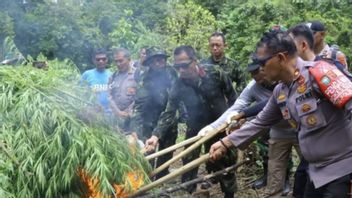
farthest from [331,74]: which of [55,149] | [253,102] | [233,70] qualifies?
[233,70]

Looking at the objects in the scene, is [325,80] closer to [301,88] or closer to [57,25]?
[301,88]

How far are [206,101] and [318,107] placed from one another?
2.73 metres

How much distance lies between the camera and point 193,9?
16.1 m

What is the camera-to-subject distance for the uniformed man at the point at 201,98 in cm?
510

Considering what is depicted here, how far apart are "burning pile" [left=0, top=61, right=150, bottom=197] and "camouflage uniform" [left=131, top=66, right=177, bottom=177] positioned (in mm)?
2168

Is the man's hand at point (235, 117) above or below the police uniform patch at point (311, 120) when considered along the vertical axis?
below

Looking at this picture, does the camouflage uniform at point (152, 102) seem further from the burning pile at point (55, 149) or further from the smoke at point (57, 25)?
the burning pile at point (55, 149)

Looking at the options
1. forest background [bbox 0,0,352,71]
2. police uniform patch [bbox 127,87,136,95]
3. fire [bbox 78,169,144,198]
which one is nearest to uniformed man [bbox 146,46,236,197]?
police uniform patch [bbox 127,87,136,95]

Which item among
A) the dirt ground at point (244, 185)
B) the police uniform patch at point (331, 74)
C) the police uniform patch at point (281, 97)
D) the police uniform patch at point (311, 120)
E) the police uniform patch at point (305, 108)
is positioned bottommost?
the dirt ground at point (244, 185)

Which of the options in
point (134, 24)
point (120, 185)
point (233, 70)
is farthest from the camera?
point (134, 24)

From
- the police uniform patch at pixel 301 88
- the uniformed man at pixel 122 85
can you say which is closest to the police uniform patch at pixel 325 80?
the police uniform patch at pixel 301 88

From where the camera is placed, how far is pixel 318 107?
2.65 metres

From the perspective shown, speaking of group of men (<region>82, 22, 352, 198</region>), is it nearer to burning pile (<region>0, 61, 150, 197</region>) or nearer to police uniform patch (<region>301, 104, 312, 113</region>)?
police uniform patch (<region>301, 104, 312, 113</region>)

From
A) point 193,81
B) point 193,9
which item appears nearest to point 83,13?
point 193,81
